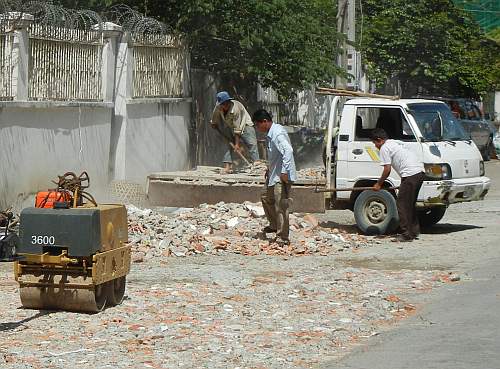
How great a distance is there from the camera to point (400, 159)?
52.1ft

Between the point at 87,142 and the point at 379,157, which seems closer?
the point at 379,157

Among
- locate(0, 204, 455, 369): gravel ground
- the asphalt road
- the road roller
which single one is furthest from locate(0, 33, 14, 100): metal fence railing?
the road roller

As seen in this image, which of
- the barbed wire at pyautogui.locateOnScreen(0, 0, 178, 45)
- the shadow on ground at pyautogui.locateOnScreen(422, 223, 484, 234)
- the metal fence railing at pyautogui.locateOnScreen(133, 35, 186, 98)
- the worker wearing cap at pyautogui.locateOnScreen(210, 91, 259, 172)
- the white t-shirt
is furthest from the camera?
the worker wearing cap at pyautogui.locateOnScreen(210, 91, 259, 172)

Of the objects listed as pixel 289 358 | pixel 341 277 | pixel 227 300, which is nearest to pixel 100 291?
pixel 227 300

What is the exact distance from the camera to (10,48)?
1656 centimetres

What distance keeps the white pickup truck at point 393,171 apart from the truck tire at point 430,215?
331 mm

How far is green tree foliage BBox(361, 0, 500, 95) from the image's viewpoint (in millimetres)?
38688

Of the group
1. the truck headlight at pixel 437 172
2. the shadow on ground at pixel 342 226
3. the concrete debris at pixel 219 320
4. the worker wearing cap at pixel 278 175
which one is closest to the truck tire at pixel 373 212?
the shadow on ground at pixel 342 226

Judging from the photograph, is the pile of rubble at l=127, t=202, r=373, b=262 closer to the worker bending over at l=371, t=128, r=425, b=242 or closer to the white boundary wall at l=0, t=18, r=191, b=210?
the worker bending over at l=371, t=128, r=425, b=242

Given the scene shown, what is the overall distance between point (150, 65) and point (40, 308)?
469 inches

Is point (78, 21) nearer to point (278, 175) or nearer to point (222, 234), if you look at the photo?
point (222, 234)

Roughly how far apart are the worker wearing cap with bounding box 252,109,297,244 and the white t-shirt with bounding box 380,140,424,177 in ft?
5.22

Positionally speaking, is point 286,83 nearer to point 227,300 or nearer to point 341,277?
point 341,277

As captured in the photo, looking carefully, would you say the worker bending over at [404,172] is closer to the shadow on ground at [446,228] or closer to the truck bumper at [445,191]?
the truck bumper at [445,191]
